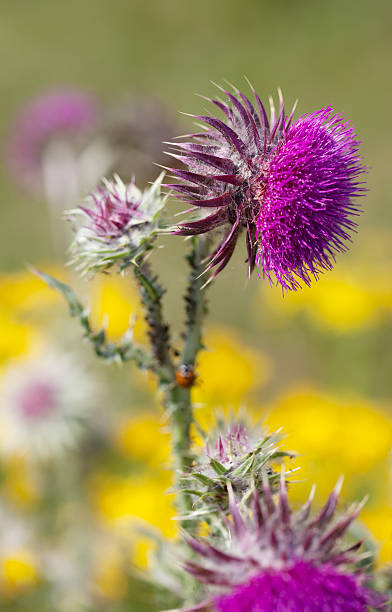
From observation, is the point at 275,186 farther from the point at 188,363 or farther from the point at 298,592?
the point at 298,592

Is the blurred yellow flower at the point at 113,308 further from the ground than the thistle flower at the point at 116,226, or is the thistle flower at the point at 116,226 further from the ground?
the blurred yellow flower at the point at 113,308

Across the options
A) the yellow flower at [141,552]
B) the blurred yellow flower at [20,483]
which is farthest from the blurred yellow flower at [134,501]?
the blurred yellow flower at [20,483]

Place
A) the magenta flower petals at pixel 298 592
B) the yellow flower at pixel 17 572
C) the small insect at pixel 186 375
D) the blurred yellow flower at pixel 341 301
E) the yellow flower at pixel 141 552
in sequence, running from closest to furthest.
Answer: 1. the magenta flower petals at pixel 298 592
2. the small insect at pixel 186 375
3. the yellow flower at pixel 141 552
4. the yellow flower at pixel 17 572
5. the blurred yellow flower at pixel 341 301

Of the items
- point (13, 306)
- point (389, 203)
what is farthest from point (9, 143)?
point (389, 203)

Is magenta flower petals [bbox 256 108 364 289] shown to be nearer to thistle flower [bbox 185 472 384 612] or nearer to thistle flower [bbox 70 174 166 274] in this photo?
thistle flower [bbox 70 174 166 274]

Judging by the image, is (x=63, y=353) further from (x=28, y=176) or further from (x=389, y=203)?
(x=389, y=203)

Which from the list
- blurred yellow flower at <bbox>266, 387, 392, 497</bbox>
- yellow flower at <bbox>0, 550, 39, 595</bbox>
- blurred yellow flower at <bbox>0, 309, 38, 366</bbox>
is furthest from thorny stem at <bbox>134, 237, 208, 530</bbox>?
blurred yellow flower at <bbox>0, 309, 38, 366</bbox>

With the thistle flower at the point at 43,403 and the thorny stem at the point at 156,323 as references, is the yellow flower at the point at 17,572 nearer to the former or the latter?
the thistle flower at the point at 43,403

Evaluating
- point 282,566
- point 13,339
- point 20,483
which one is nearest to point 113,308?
point 13,339

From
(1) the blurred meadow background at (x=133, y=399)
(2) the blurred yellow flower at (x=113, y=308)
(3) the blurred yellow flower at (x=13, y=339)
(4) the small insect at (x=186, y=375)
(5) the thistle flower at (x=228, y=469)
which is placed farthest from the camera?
(2) the blurred yellow flower at (x=113, y=308)
